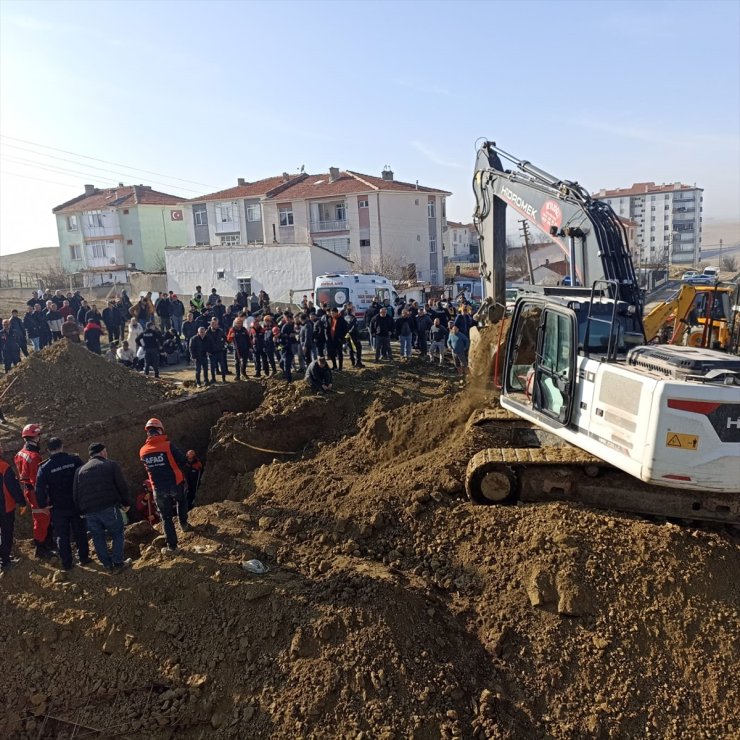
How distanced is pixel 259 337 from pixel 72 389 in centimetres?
445

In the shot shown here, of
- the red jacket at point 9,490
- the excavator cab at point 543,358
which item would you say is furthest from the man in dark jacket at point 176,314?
the excavator cab at point 543,358

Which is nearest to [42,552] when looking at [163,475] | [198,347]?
[163,475]

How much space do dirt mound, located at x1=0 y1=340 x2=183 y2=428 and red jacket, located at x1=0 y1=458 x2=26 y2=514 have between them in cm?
530

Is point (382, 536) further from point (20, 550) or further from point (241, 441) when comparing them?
point (241, 441)

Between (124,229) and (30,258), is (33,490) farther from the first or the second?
(30,258)

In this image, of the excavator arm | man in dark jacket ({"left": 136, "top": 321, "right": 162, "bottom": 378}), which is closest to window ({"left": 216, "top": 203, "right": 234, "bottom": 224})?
man in dark jacket ({"left": 136, "top": 321, "right": 162, "bottom": 378})

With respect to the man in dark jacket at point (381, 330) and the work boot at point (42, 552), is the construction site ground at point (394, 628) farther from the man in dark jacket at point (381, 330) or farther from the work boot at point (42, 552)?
the man in dark jacket at point (381, 330)

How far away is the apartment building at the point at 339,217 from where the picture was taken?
41.0 meters

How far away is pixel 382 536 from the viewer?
7344mm

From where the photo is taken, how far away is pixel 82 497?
23.2 ft

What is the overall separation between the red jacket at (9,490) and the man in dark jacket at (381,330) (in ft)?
34.4

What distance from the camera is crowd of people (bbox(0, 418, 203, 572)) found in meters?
7.14

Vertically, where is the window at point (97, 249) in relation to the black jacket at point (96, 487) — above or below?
above

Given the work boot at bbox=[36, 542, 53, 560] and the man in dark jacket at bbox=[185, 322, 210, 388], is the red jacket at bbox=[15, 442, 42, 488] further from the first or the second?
the man in dark jacket at bbox=[185, 322, 210, 388]
